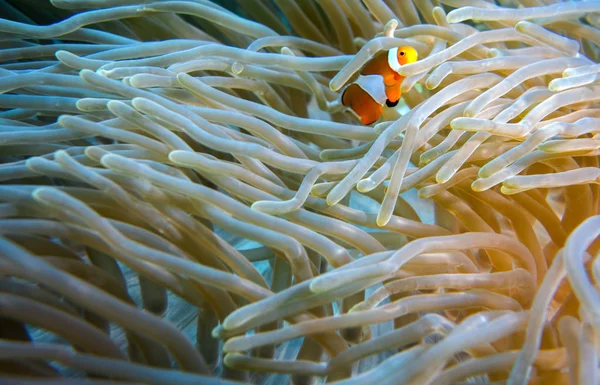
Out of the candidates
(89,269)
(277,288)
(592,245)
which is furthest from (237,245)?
(592,245)

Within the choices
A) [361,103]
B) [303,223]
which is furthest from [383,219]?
[361,103]

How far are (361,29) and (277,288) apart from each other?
2.50ft

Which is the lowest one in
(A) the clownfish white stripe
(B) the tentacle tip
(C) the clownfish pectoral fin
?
(B) the tentacle tip

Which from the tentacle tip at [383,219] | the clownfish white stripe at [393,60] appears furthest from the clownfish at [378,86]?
the tentacle tip at [383,219]

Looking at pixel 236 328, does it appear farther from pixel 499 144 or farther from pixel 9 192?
pixel 499 144

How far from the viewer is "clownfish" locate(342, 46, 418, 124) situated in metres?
0.99

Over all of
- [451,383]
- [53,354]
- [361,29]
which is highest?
[361,29]

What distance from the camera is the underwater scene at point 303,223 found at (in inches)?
23.5

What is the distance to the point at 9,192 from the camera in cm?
67

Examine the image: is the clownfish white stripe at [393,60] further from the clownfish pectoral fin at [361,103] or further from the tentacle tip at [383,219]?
the tentacle tip at [383,219]

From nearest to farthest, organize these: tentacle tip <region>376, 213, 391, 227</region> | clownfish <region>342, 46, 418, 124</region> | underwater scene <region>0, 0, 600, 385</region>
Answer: underwater scene <region>0, 0, 600, 385</region> < tentacle tip <region>376, 213, 391, 227</region> < clownfish <region>342, 46, 418, 124</region>

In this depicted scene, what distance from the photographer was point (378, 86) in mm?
988

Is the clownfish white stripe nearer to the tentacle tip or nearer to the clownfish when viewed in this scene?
the clownfish

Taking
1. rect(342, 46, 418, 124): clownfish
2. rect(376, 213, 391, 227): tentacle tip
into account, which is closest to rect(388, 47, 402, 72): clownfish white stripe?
rect(342, 46, 418, 124): clownfish
